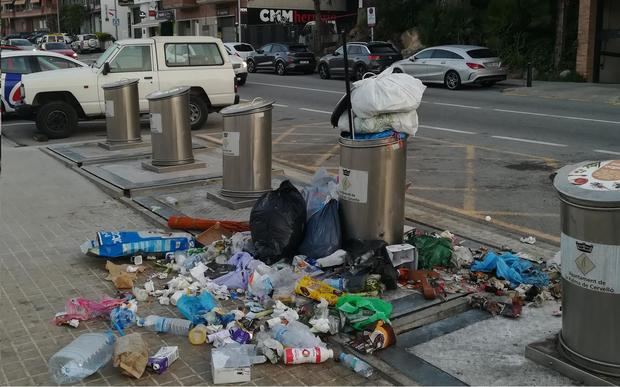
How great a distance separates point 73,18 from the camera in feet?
281

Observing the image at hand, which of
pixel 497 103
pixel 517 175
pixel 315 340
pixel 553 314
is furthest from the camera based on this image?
pixel 497 103

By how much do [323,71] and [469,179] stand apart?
21244 millimetres

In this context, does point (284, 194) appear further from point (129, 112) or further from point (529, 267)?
point (129, 112)

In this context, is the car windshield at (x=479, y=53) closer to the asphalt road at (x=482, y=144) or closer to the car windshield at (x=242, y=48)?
the asphalt road at (x=482, y=144)

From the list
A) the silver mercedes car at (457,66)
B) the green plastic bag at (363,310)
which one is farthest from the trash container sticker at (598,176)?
the silver mercedes car at (457,66)

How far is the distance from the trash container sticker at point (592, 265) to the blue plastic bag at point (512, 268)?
1537mm

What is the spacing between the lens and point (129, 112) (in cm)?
1203

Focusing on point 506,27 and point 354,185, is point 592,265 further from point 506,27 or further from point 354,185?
point 506,27

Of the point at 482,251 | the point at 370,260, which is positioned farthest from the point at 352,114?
the point at 482,251

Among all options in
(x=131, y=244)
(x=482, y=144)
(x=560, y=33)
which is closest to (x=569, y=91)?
(x=560, y=33)

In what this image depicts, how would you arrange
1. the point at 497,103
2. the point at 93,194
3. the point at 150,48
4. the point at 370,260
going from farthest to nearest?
the point at 497,103 < the point at 150,48 < the point at 93,194 < the point at 370,260

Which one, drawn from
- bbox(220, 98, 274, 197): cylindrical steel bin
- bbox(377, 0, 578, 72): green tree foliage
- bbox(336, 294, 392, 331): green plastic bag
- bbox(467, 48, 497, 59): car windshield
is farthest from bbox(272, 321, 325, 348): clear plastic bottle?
bbox(377, 0, 578, 72): green tree foliage

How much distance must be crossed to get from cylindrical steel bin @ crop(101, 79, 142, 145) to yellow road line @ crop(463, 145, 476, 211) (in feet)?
19.2

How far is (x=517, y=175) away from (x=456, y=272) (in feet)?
15.1
